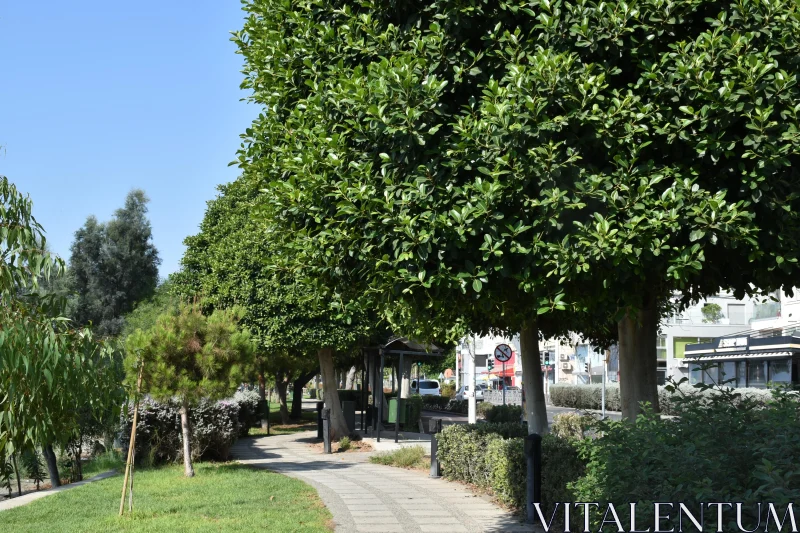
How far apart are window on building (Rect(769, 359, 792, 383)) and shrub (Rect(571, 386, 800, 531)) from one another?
31.6 metres

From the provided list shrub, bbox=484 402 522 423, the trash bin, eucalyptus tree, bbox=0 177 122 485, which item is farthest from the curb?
shrub, bbox=484 402 522 423

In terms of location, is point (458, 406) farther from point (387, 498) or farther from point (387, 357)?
point (387, 498)

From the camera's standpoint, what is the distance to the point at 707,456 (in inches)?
201

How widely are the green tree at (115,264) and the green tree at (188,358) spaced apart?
28321mm

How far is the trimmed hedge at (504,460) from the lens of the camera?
31.5 ft

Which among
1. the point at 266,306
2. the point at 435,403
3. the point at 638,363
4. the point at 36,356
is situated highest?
the point at 266,306

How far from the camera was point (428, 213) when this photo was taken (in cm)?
577

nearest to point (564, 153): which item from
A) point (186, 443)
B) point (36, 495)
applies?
point (36, 495)

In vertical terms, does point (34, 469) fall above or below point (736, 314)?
below

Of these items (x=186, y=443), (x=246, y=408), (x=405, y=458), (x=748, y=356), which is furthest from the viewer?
(x=748, y=356)

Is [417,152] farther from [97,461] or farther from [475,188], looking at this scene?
[97,461]

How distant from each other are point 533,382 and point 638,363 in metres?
5.20

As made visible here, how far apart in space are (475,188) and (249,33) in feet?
12.8

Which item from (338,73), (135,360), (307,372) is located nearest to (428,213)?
(338,73)
